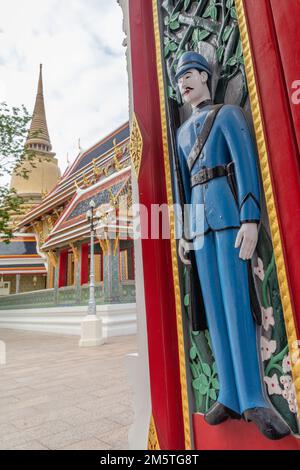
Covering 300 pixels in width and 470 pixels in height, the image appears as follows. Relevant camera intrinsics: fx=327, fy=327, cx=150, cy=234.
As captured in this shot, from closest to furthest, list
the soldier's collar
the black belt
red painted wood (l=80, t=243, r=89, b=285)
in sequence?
the black belt → the soldier's collar → red painted wood (l=80, t=243, r=89, b=285)

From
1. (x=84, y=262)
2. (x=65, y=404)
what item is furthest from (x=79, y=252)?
(x=65, y=404)

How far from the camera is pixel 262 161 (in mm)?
1386

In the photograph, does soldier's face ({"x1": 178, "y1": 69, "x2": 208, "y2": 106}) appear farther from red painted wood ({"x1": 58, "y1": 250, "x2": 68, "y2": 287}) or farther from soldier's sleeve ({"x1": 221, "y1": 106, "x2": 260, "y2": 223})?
red painted wood ({"x1": 58, "y1": 250, "x2": 68, "y2": 287})

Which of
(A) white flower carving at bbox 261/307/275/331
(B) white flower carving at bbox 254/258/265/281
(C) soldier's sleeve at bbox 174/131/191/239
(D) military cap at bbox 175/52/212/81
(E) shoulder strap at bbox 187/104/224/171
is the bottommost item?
(A) white flower carving at bbox 261/307/275/331

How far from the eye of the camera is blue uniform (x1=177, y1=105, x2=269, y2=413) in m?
1.34

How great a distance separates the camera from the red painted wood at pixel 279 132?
4.09 ft

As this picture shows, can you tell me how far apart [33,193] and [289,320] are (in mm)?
29995

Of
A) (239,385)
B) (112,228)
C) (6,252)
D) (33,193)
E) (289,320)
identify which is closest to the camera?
(289,320)

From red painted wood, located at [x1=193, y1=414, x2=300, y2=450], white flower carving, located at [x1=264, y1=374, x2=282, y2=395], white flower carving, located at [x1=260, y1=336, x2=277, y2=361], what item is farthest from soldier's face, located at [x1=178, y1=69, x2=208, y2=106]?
red painted wood, located at [x1=193, y1=414, x2=300, y2=450]

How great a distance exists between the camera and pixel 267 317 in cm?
133

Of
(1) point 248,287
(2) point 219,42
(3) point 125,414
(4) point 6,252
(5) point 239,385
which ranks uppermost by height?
(4) point 6,252

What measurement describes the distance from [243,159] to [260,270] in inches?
19.1

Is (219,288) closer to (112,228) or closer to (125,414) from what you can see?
(125,414)
